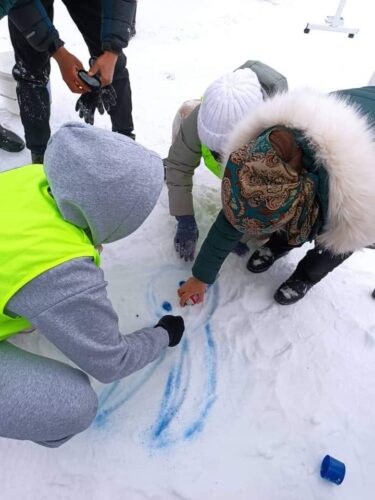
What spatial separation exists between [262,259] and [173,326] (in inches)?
21.1

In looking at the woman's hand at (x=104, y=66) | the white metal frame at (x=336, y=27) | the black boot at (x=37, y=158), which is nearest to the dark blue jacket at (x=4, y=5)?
the woman's hand at (x=104, y=66)

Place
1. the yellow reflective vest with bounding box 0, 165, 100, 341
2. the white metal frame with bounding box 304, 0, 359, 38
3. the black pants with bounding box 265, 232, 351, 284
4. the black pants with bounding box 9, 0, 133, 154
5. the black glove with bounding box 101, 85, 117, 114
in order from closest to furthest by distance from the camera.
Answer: the yellow reflective vest with bounding box 0, 165, 100, 341
the black pants with bounding box 265, 232, 351, 284
the black pants with bounding box 9, 0, 133, 154
the black glove with bounding box 101, 85, 117, 114
the white metal frame with bounding box 304, 0, 359, 38

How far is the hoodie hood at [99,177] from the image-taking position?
85 centimetres

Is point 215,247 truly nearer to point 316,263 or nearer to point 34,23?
point 316,263

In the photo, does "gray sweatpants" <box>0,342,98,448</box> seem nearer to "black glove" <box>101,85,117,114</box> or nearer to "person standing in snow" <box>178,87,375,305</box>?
"person standing in snow" <box>178,87,375,305</box>

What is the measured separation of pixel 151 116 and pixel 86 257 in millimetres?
1836

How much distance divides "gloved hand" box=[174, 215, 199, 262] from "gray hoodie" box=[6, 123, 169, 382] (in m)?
0.67

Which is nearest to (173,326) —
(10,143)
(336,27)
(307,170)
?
(307,170)

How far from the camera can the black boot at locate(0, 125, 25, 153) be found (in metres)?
2.06

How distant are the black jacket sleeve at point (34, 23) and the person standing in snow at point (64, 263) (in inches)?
33.0

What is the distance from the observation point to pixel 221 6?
428cm

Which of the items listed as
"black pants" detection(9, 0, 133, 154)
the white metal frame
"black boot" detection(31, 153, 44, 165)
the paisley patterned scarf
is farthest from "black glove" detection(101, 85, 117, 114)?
the white metal frame

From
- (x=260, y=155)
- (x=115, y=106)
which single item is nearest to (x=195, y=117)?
(x=260, y=155)

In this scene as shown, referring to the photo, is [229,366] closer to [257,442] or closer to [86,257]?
[257,442]
